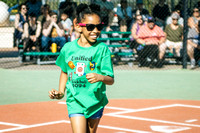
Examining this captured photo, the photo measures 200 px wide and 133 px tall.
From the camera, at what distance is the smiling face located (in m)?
4.00

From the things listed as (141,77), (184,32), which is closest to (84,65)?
(141,77)

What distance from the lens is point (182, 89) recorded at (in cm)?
1021

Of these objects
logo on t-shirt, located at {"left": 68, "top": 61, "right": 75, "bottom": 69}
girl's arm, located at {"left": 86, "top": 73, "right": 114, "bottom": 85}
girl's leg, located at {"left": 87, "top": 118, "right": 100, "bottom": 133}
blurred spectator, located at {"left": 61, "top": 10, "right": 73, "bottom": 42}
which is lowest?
girl's leg, located at {"left": 87, "top": 118, "right": 100, "bottom": 133}

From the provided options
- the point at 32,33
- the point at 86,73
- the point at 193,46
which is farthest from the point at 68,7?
the point at 86,73

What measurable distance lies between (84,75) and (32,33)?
10.7m

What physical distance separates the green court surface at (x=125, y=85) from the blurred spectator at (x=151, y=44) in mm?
717

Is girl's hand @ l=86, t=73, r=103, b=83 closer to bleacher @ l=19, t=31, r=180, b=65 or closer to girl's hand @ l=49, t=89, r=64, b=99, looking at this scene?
girl's hand @ l=49, t=89, r=64, b=99

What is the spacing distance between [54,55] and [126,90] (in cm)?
528

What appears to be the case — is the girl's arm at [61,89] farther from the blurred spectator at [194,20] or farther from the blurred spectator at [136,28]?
the blurred spectator at [194,20]

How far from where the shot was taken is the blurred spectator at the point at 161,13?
15.1 metres

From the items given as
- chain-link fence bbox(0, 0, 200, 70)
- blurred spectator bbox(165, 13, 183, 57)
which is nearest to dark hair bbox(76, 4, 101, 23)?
chain-link fence bbox(0, 0, 200, 70)

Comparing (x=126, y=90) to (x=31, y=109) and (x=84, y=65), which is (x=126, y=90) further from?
(x=84, y=65)

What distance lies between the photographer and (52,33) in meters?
14.0

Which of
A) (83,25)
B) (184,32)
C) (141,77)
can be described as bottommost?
(141,77)
